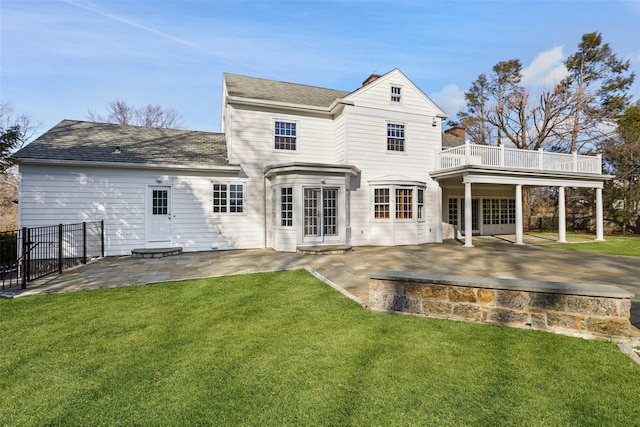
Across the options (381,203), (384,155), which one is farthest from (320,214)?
(384,155)

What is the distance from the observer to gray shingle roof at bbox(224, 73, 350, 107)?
12.5 meters

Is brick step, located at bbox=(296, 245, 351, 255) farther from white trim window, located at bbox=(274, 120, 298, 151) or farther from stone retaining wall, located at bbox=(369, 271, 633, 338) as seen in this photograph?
stone retaining wall, located at bbox=(369, 271, 633, 338)

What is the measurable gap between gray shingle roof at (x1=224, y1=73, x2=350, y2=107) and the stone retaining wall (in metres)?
10.4

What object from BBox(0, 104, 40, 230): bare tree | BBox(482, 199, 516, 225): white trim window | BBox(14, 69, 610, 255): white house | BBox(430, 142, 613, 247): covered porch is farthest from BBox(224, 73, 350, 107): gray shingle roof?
BBox(0, 104, 40, 230): bare tree

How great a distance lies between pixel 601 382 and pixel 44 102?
22.3 metres

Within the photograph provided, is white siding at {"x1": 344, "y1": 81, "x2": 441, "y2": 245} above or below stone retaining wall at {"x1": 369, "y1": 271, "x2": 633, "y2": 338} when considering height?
above

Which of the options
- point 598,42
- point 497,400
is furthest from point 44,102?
point 598,42

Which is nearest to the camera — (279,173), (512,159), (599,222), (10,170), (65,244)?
(65,244)

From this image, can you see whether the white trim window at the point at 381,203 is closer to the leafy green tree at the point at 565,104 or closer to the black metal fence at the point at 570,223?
the black metal fence at the point at 570,223

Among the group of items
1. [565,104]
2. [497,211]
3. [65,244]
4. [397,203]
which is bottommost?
[65,244]

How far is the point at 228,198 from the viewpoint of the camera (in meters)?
11.8

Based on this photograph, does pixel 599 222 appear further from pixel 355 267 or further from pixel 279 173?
pixel 279 173

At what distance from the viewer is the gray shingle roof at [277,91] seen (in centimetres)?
A: 1253

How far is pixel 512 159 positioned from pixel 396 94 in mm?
5806
